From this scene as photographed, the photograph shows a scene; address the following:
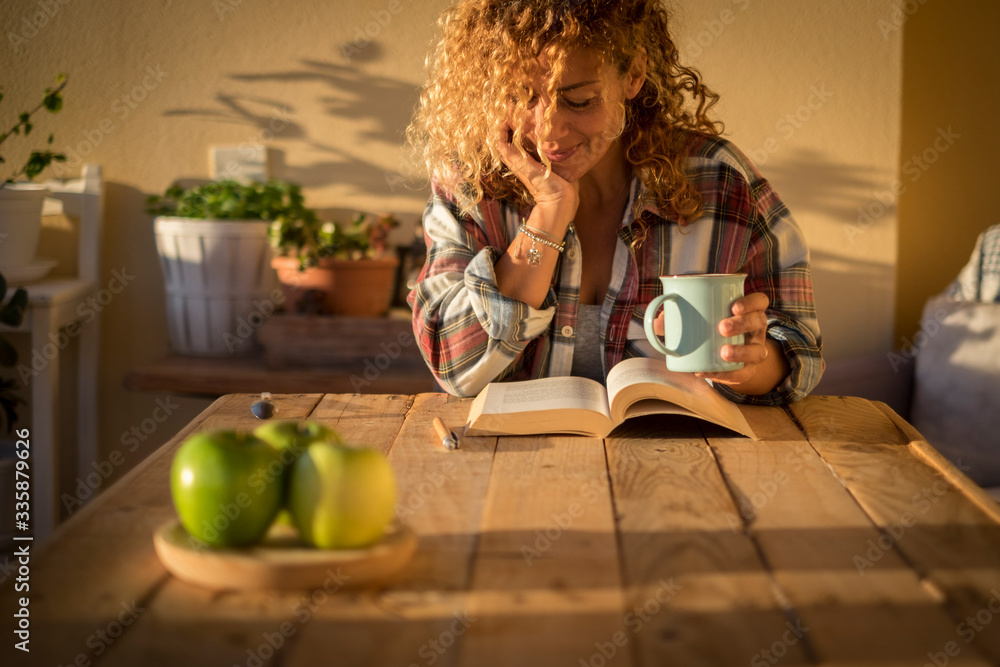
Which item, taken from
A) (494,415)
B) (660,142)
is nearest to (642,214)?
(660,142)

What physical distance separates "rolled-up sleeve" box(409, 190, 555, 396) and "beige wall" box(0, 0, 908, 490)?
3.66ft

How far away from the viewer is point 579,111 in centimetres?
138

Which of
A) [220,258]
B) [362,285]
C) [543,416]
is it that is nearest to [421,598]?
[543,416]

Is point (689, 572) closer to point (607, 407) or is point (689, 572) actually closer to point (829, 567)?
point (829, 567)

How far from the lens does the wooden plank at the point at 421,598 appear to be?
1.90 ft

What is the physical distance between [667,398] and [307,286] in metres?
1.42

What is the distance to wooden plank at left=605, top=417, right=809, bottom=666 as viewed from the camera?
23.2 inches

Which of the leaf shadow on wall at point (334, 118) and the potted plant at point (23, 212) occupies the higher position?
the leaf shadow on wall at point (334, 118)

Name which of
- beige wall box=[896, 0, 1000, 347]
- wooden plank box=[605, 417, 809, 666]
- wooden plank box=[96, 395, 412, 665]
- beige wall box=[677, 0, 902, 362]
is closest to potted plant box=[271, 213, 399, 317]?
beige wall box=[677, 0, 902, 362]

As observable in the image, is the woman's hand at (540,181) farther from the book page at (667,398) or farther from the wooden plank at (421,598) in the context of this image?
the wooden plank at (421,598)

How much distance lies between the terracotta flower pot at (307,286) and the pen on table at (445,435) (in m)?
1.22

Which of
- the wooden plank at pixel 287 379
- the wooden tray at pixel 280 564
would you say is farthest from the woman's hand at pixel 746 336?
the wooden plank at pixel 287 379

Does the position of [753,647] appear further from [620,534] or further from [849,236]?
[849,236]

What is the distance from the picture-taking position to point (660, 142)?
1.50 meters
